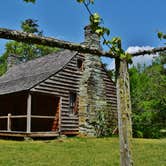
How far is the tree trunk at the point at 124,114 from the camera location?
14.5 feet

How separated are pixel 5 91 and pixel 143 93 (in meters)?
15.5

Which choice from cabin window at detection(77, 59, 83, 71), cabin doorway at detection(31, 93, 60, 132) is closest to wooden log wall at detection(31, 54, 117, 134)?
cabin window at detection(77, 59, 83, 71)

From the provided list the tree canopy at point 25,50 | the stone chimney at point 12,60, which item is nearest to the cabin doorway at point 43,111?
the stone chimney at point 12,60

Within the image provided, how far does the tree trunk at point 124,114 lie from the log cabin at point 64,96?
17.5 m

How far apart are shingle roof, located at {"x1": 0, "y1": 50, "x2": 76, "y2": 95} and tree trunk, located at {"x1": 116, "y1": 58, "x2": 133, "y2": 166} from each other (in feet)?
55.7

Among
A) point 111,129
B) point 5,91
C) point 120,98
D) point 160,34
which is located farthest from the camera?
point 111,129

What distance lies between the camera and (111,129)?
25.7 metres

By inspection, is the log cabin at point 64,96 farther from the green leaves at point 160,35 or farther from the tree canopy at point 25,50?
the tree canopy at point 25,50

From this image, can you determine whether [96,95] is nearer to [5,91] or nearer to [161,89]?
[5,91]

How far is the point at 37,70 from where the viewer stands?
2659cm

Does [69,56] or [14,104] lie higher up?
[69,56]

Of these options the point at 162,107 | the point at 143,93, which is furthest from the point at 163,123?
the point at 143,93

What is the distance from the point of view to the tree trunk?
4.41m

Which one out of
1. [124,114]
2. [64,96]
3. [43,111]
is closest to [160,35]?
[124,114]
